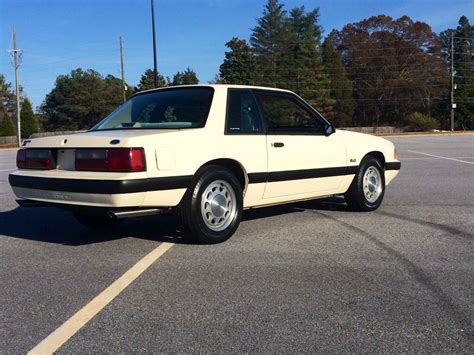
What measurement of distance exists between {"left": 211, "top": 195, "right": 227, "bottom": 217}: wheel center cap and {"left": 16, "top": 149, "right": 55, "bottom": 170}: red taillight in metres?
1.64

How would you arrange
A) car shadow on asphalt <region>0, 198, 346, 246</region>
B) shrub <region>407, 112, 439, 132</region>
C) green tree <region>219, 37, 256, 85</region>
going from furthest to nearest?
green tree <region>219, 37, 256, 85</region>
shrub <region>407, 112, 439, 132</region>
car shadow on asphalt <region>0, 198, 346, 246</region>

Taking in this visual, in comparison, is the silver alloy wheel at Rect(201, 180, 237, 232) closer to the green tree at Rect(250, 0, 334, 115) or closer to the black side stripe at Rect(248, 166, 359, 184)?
the black side stripe at Rect(248, 166, 359, 184)

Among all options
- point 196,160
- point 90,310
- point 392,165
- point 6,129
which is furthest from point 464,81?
point 90,310

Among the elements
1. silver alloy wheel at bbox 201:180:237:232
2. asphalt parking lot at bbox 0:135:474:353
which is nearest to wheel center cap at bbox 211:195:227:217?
silver alloy wheel at bbox 201:180:237:232

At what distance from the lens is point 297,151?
629cm

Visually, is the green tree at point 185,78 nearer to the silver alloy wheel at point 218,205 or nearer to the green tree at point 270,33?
the green tree at point 270,33

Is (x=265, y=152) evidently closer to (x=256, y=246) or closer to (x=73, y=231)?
(x=256, y=246)

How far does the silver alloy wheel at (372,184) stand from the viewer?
7316mm

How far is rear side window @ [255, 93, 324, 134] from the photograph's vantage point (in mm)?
6254

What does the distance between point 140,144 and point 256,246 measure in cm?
157

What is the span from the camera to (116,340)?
10.6 ft

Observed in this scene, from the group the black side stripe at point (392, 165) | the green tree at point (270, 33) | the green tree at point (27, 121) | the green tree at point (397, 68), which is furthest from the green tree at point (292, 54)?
the black side stripe at point (392, 165)

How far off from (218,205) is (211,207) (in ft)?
0.28

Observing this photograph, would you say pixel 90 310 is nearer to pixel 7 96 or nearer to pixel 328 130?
pixel 328 130
